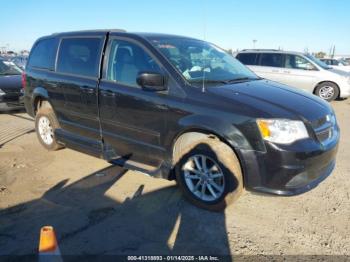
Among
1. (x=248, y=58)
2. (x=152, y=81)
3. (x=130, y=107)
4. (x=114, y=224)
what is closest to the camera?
(x=114, y=224)

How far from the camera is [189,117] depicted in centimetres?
354

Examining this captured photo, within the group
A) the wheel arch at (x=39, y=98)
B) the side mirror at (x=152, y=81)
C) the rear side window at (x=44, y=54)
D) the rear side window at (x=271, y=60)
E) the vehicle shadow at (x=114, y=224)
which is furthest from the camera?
the rear side window at (x=271, y=60)

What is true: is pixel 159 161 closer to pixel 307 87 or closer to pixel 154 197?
pixel 154 197

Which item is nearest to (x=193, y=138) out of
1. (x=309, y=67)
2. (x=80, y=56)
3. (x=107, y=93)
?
(x=107, y=93)

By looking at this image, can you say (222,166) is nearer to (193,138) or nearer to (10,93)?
(193,138)

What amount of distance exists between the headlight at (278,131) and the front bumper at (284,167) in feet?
0.21

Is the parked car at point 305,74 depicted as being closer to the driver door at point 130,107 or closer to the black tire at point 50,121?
the black tire at point 50,121

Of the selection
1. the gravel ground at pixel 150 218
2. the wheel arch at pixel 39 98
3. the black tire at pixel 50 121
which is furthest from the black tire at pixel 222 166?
the wheel arch at pixel 39 98

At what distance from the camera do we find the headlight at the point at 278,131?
124 inches

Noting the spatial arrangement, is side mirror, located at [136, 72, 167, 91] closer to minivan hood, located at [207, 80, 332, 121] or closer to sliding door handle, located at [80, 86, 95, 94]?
minivan hood, located at [207, 80, 332, 121]

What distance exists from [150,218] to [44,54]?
354 centimetres

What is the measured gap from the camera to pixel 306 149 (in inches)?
126

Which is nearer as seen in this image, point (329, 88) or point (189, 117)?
point (189, 117)

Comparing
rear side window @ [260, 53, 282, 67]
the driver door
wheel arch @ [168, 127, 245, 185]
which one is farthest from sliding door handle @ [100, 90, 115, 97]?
rear side window @ [260, 53, 282, 67]
